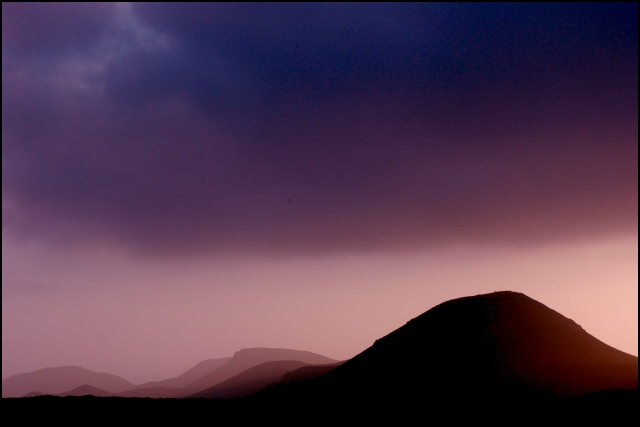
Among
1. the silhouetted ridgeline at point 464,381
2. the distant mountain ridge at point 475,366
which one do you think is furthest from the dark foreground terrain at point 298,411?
the distant mountain ridge at point 475,366

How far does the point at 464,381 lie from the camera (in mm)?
44125

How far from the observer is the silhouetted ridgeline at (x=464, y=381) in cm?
3336

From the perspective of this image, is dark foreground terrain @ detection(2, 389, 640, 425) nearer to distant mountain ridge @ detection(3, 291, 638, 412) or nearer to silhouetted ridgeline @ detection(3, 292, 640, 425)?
silhouetted ridgeline @ detection(3, 292, 640, 425)

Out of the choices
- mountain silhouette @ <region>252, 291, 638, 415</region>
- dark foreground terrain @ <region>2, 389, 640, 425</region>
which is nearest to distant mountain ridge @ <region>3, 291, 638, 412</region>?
mountain silhouette @ <region>252, 291, 638, 415</region>

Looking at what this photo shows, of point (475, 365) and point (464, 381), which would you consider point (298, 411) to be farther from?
point (475, 365)

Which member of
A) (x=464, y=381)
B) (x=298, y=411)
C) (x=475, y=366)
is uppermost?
(x=475, y=366)

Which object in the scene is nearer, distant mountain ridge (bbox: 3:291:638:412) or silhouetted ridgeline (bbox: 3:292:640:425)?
silhouetted ridgeline (bbox: 3:292:640:425)

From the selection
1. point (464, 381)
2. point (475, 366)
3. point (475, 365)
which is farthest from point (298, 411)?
point (475, 365)

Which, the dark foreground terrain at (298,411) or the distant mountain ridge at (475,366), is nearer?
the dark foreground terrain at (298,411)

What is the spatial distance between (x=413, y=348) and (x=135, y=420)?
30.0m

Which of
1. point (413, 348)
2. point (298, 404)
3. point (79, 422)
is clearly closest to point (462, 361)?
point (413, 348)

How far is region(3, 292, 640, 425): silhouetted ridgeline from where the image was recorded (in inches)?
1313

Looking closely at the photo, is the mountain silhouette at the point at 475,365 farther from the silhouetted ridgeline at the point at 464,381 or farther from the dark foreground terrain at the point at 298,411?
the dark foreground terrain at the point at 298,411

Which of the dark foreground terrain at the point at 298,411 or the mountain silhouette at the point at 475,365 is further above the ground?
the mountain silhouette at the point at 475,365
